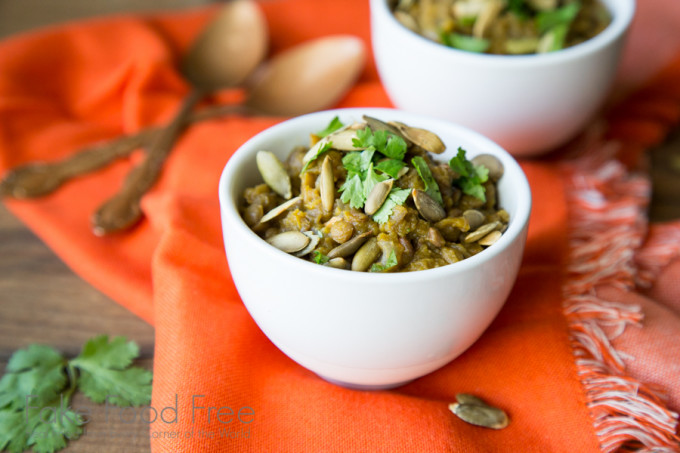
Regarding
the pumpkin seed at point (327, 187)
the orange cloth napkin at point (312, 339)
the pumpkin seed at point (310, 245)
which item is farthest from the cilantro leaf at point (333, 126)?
the orange cloth napkin at point (312, 339)

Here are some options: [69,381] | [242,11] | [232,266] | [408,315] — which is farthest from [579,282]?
[242,11]

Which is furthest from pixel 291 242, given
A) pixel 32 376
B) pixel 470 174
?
pixel 32 376

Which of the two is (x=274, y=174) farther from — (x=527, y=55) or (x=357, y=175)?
(x=527, y=55)

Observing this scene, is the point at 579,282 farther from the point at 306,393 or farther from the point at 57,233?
the point at 57,233

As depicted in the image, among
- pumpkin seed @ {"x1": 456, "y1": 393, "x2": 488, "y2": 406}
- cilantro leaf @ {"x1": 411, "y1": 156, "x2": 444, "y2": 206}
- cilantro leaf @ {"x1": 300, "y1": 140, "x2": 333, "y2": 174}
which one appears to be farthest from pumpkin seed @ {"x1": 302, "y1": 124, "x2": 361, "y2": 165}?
pumpkin seed @ {"x1": 456, "y1": 393, "x2": 488, "y2": 406}

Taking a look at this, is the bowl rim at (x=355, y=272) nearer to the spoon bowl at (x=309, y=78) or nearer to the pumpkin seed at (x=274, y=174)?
the pumpkin seed at (x=274, y=174)

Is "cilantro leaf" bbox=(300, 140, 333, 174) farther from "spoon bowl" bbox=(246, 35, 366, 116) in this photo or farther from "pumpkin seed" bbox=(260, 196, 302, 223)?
"spoon bowl" bbox=(246, 35, 366, 116)
